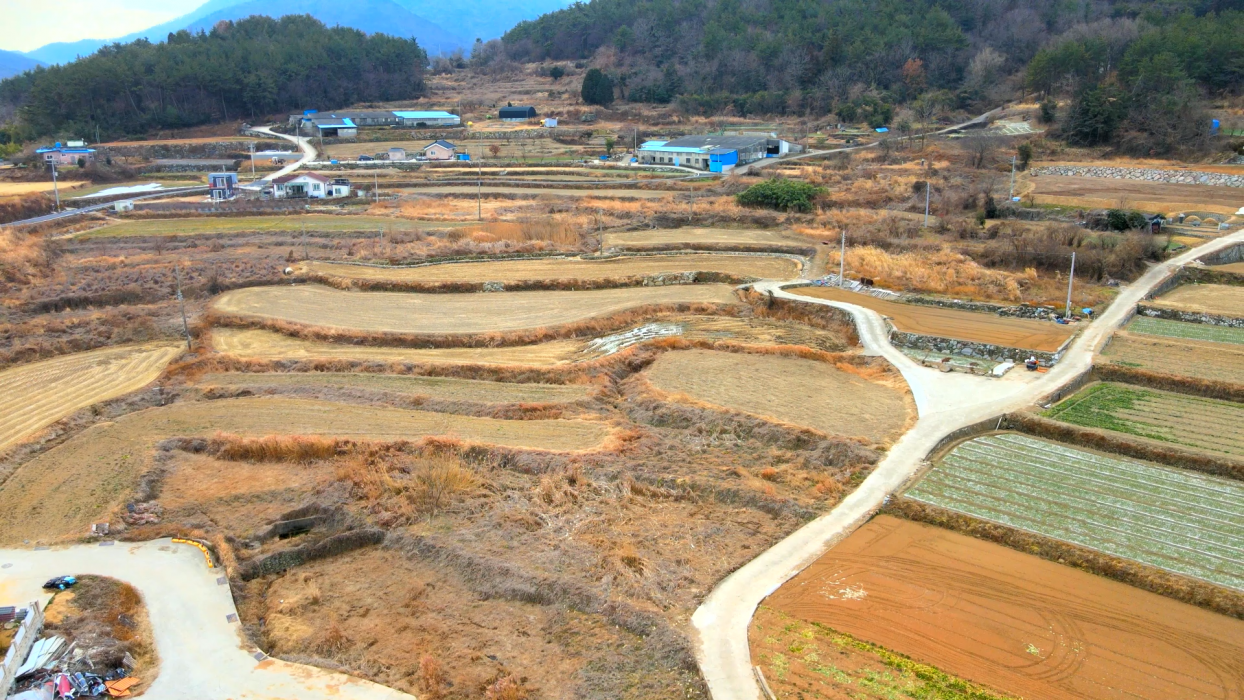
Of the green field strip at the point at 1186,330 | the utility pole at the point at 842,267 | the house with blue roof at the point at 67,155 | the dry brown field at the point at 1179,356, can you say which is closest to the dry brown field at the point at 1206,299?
the green field strip at the point at 1186,330

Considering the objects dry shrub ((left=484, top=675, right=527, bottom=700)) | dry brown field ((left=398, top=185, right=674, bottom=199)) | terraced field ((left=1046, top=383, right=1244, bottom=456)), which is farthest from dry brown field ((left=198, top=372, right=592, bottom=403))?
dry brown field ((left=398, top=185, right=674, bottom=199))

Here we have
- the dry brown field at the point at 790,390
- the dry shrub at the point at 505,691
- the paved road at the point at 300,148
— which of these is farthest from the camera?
the paved road at the point at 300,148

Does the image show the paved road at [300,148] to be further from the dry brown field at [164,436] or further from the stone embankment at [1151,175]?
the stone embankment at [1151,175]

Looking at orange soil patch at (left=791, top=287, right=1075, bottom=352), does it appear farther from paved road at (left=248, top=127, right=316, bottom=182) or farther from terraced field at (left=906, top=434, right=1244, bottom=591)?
paved road at (left=248, top=127, right=316, bottom=182)

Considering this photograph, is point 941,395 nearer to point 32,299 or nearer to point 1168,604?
point 1168,604

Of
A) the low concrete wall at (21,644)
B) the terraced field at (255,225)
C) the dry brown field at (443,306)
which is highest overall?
the terraced field at (255,225)

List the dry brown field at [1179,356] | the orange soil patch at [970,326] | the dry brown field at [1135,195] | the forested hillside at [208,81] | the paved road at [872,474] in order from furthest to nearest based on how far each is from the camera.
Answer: the forested hillside at [208,81]
the dry brown field at [1135,195]
the orange soil patch at [970,326]
the dry brown field at [1179,356]
the paved road at [872,474]
